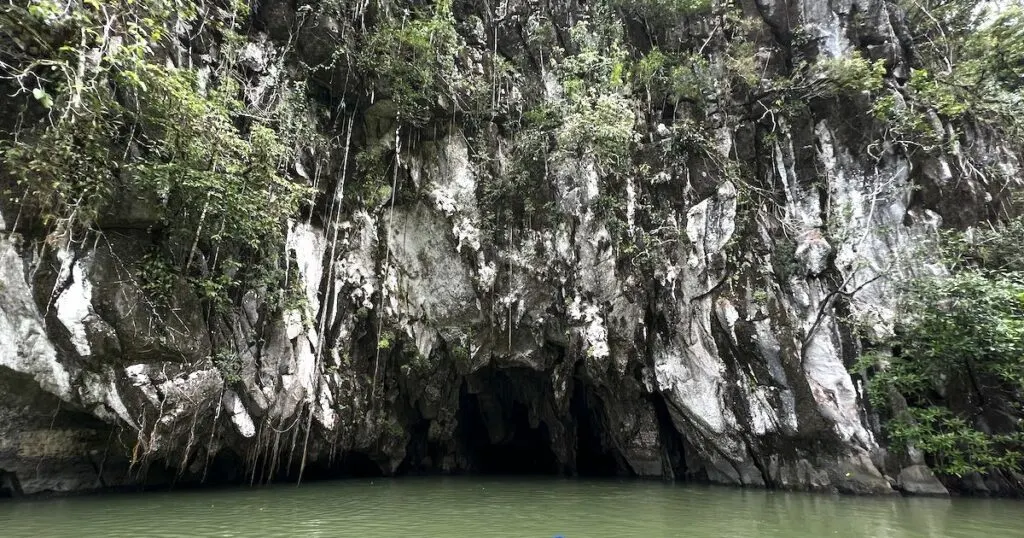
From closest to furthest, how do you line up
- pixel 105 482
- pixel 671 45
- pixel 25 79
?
pixel 25 79, pixel 105 482, pixel 671 45

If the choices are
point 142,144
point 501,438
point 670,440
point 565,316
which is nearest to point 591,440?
point 501,438

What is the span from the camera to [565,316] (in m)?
10.4

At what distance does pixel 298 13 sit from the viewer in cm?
940

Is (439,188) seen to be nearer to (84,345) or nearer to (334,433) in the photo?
(334,433)

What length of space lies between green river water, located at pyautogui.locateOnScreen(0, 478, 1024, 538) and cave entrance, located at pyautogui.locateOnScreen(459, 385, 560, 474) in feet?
17.1

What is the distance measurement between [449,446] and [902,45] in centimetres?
1424

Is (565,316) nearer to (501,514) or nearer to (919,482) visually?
(501,514)

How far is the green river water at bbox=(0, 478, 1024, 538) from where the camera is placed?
5293mm

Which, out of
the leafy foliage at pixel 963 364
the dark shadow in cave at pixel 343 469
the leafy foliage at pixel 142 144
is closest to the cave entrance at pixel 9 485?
the leafy foliage at pixel 142 144

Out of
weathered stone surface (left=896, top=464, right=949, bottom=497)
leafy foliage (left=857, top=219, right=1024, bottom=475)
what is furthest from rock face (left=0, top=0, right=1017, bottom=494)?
leafy foliage (left=857, top=219, right=1024, bottom=475)

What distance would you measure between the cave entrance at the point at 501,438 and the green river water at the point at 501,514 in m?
5.22

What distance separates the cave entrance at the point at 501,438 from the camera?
1401cm

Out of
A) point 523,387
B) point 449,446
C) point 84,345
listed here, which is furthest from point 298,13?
point 449,446

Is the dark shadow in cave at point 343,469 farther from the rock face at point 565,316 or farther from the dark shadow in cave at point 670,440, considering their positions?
the dark shadow in cave at point 670,440
